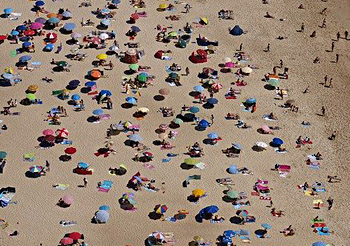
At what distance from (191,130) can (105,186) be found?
1010cm

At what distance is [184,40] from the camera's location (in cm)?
7056

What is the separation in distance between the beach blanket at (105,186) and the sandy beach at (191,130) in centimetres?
46

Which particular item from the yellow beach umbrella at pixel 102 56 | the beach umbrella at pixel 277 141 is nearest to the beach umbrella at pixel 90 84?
the yellow beach umbrella at pixel 102 56

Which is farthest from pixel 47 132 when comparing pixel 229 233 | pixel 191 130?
pixel 229 233

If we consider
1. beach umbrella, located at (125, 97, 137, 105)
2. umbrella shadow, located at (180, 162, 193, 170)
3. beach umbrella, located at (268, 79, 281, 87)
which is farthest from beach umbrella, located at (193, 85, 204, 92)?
umbrella shadow, located at (180, 162, 193, 170)

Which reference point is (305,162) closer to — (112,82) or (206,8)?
(112,82)

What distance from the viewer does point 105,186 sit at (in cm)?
5362

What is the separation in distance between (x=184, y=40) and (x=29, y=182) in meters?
24.5

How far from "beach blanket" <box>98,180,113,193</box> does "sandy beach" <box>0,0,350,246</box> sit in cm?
46

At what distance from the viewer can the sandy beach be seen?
50969mm

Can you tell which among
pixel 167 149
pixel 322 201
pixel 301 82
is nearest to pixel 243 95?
pixel 301 82

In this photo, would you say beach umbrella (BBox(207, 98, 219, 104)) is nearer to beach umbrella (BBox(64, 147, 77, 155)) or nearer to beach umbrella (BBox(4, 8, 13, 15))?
beach umbrella (BBox(64, 147, 77, 155))

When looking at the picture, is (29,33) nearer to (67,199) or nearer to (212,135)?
(212,135)

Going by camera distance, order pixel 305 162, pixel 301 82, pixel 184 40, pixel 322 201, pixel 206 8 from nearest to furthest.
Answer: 1. pixel 322 201
2. pixel 305 162
3. pixel 301 82
4. pixel 184 40
5. pixel 206 8
